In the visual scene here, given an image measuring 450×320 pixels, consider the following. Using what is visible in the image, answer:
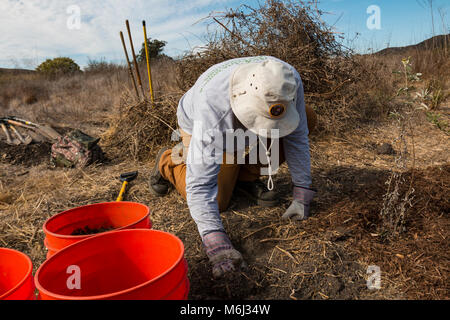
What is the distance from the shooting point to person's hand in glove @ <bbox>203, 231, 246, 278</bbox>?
1.48 m

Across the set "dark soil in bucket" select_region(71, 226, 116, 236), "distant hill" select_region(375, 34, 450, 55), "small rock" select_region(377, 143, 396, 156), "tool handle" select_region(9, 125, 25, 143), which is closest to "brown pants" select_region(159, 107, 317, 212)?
"dark soil in bucket" select_region(71, 226, 116, 236)

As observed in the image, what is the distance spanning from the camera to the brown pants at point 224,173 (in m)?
2.21

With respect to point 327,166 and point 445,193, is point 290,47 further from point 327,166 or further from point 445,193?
point 445,193

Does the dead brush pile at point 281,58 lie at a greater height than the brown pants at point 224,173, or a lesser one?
greater

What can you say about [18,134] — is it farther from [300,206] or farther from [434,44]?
[434,44]

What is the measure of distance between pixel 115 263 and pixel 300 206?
1.18m

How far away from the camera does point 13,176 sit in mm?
3445

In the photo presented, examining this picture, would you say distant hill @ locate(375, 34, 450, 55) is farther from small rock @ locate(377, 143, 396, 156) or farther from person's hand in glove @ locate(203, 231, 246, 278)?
person's hand in glove @ locate(203, 231, 246, 278)

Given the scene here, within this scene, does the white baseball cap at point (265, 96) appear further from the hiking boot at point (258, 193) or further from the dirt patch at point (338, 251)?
the hiking boot at point (258, 193)

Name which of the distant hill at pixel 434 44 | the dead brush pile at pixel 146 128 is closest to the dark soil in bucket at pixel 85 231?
the dead brush pile at pixel 146 128

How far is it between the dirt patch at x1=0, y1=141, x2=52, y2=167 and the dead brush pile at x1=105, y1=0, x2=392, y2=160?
2.76 feet

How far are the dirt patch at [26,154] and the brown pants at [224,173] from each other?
7.35 ft
